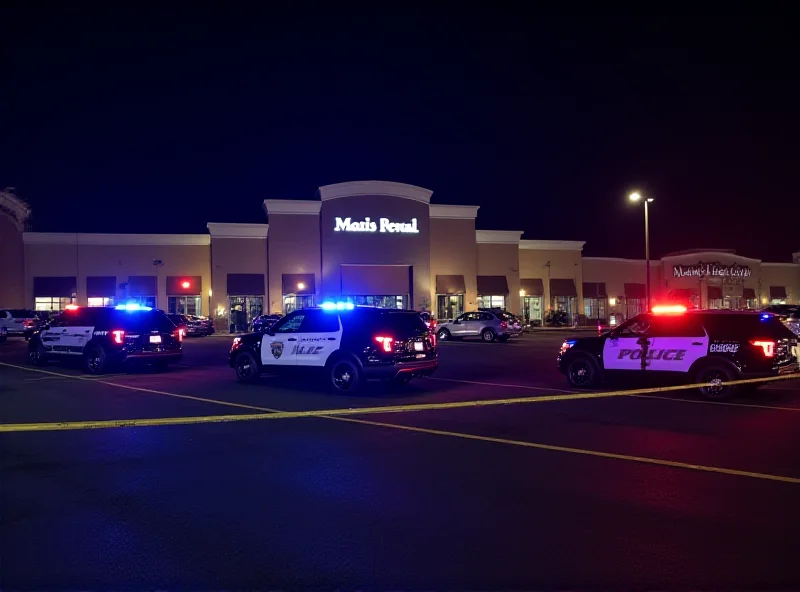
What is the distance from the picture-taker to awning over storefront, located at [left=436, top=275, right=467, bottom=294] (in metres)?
52.7

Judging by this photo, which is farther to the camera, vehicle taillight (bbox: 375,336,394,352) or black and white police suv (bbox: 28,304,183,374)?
black and white police suv (bbox: 28,304,183,374)

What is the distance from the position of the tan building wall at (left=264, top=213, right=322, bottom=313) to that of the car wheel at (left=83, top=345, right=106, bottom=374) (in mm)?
31761

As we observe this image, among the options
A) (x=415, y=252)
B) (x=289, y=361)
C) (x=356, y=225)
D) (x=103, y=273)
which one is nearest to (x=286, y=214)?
(x=356, y=225)

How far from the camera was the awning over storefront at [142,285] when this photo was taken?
4856cm

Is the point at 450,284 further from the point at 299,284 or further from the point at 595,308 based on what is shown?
the point at 595,308

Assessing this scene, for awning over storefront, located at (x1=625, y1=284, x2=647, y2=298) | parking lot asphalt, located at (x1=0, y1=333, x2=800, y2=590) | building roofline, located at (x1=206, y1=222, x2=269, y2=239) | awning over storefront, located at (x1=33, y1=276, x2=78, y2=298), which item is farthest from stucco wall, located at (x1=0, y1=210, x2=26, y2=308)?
awning over storefront, located at (x1=625, y1=284, x2=647, y2=298)

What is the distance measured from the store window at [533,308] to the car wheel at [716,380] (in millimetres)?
43274

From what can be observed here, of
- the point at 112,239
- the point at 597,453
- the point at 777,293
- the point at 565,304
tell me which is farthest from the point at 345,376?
the point at 777,293

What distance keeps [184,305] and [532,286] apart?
88.5 ft

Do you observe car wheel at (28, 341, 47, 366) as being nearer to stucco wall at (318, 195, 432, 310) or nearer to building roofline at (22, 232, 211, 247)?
building roofline at (22, 232, 211, 247)

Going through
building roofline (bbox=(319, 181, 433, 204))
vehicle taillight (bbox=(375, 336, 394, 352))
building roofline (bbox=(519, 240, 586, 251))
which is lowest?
vehicle taillight (bbox=(375, 336, 394, 352))

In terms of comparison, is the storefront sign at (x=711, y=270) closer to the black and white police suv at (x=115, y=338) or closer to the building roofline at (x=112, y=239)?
the building roofline at (x=112, y=239)

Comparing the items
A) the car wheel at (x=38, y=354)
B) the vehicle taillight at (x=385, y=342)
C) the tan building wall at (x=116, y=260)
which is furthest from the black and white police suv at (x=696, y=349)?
the tan building wall at (x=116, y=260)

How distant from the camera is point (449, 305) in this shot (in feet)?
176
